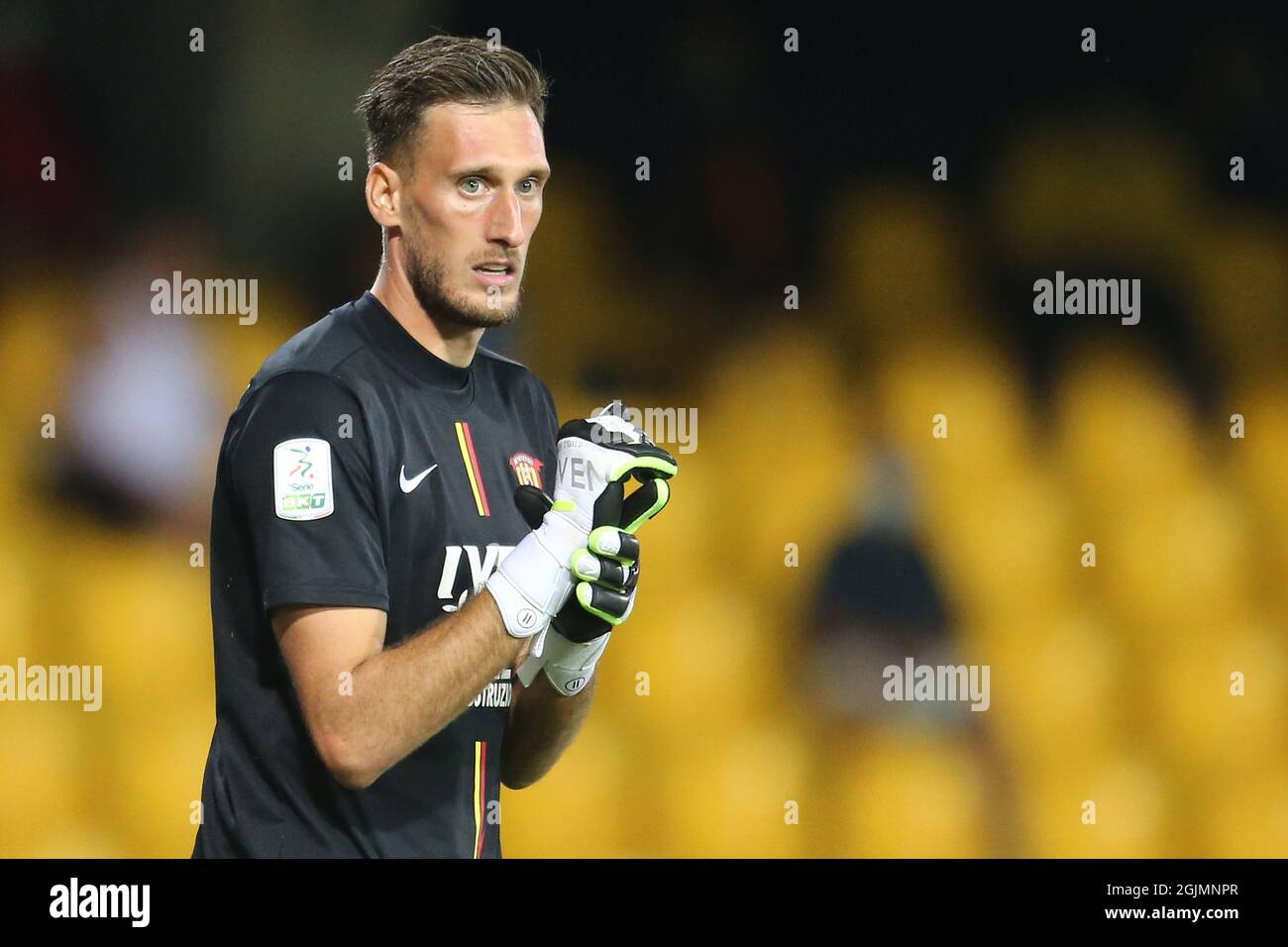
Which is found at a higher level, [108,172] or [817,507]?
[108,172]

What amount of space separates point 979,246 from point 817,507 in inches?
26.8

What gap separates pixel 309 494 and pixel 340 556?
66mm

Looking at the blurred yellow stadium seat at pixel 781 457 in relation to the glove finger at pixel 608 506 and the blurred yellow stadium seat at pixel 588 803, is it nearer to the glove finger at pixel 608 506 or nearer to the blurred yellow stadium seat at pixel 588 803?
the blurred yellow stadium seat at pixel 588 803

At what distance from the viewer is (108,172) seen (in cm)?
286

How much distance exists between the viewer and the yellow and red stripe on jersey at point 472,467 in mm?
1526

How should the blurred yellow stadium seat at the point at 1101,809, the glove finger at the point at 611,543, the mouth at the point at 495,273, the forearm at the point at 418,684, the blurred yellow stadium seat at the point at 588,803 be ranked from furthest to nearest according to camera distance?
the blurred yellow stadium seat at the point at 1101,809 < the blurred yellow stadium seat at the point at 588,803 < the mouth at the point at 495,273 < the glove finger at the point at 611,543 < the forearm at the point at 418,684

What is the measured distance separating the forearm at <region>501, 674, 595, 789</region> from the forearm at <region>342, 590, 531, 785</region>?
11.1 inches

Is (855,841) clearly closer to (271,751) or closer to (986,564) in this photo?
(986,564)

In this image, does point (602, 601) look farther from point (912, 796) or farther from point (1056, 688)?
point (1056, 688)

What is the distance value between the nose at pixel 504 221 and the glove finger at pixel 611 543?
333mm

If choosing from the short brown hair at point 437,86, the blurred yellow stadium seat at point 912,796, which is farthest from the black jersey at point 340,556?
the blurred yellow stadium seat at point 912,796

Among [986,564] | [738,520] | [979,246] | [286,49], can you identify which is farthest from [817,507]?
[286,49]

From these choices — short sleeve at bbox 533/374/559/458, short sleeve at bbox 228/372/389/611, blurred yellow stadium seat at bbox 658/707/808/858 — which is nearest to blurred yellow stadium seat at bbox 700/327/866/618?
blurred yellow stadium seat at bbox 658/707/808/858

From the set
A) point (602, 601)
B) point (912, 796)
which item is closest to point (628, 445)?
point (602, 601)
